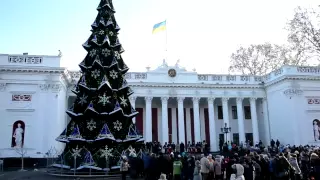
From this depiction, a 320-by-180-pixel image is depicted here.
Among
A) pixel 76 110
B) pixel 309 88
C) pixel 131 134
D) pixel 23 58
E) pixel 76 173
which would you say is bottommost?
pixel 76 173

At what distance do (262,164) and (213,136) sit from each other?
68.1 ft

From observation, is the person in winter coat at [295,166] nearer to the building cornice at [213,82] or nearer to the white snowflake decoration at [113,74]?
the white snowflake decoration at [113,74]

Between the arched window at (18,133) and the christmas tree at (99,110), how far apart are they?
1197cm

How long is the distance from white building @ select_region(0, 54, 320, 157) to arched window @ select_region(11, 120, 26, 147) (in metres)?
0.09

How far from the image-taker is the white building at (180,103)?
84.1ft

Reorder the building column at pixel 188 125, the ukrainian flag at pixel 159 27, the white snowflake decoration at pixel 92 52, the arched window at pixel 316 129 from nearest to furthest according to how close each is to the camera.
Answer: the white snowflake decoration at pixel 92 52
the arched window at pixel 316 129
the ukrainian flag at pixel 159 27
the building column at pixel 188 125

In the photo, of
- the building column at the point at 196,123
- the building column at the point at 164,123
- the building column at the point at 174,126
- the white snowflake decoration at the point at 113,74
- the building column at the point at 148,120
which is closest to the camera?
the white snowflake decoration at the point at 113,74

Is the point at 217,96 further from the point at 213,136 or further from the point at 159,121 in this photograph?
the point at 159,121

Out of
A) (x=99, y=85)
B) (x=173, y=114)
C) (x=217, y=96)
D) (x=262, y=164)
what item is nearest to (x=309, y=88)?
(x=217, y=96)

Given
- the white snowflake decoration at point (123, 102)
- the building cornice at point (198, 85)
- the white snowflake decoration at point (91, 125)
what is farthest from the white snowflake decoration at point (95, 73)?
the building cornice at point (198, 85)

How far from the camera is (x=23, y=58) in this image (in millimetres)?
26172

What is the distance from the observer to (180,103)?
1298 inches

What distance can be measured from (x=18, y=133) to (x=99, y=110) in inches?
562

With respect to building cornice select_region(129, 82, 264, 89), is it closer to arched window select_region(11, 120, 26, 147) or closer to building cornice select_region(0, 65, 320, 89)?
building cornice select_region(0, 65, 320, 89)
